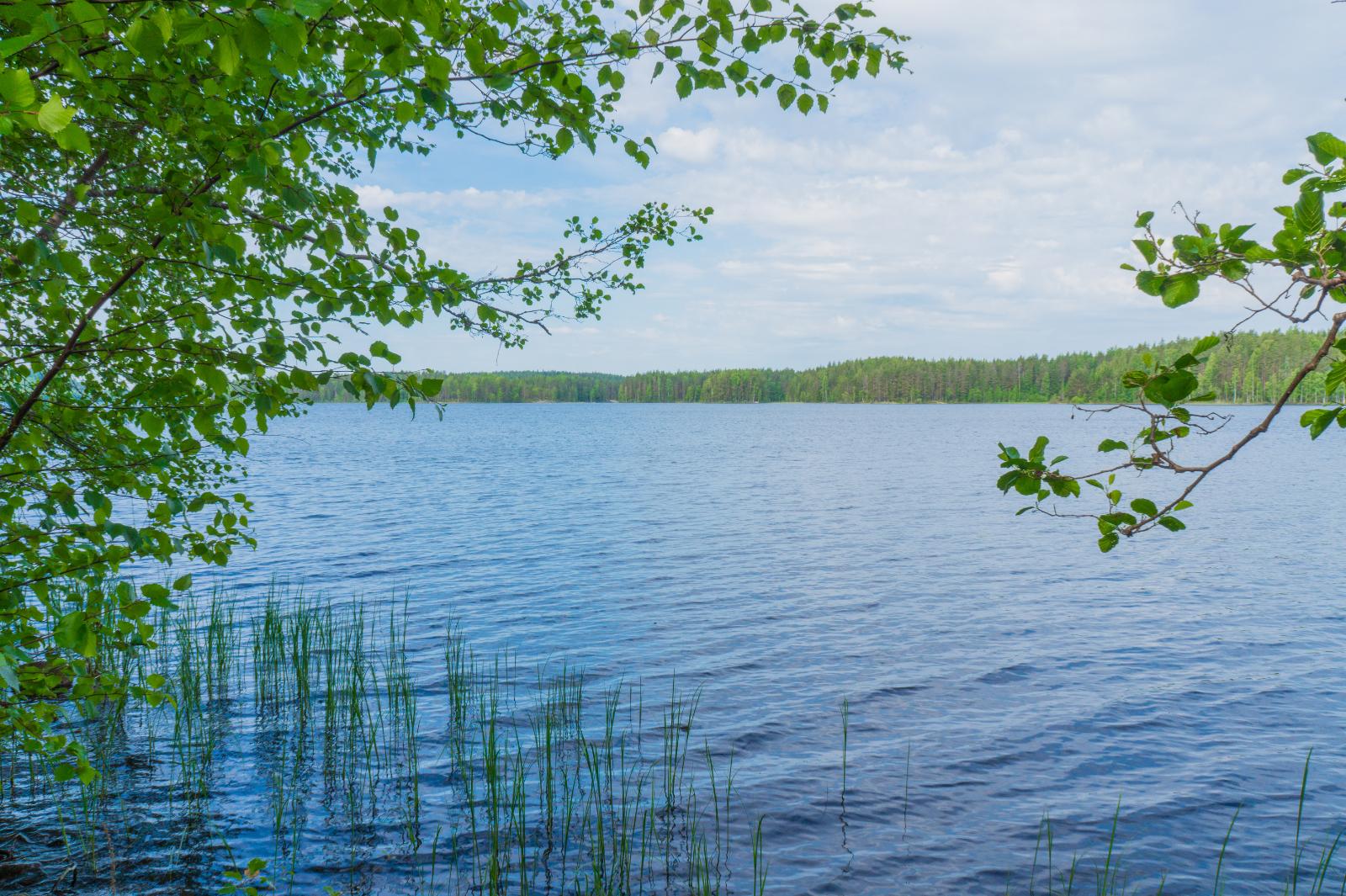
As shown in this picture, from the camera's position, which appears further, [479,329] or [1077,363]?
[1077,363]

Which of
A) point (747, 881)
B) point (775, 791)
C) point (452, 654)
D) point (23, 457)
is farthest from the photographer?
point (452, 654)

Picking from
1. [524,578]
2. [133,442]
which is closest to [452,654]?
[524,578]

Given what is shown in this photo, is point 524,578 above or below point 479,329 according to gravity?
below

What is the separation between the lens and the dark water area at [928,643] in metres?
8.54

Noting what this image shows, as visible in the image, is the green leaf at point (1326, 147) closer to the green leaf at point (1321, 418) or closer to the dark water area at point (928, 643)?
the green leaf at point (1321, 418)

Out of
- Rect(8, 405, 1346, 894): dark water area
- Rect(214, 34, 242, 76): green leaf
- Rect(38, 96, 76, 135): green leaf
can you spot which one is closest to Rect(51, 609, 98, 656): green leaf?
Rect(38, 96, 76, 135): green leaf

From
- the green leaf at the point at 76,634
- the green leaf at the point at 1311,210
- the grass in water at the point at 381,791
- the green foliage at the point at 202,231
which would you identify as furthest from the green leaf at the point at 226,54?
the green leaf at the point at 1311,210

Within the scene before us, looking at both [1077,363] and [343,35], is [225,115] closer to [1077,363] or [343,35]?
[343,35]

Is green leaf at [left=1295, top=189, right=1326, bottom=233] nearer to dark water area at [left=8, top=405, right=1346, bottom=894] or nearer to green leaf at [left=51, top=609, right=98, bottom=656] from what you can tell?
green leaf at [left=51, top=609, right=98, bottom=656]

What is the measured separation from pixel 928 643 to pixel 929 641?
121mm

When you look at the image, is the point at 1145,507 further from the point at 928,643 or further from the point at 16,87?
the point at 928,643

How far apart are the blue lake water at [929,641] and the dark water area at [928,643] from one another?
2.2 inches

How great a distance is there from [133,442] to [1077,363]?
219485 mm

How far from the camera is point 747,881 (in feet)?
24.0
